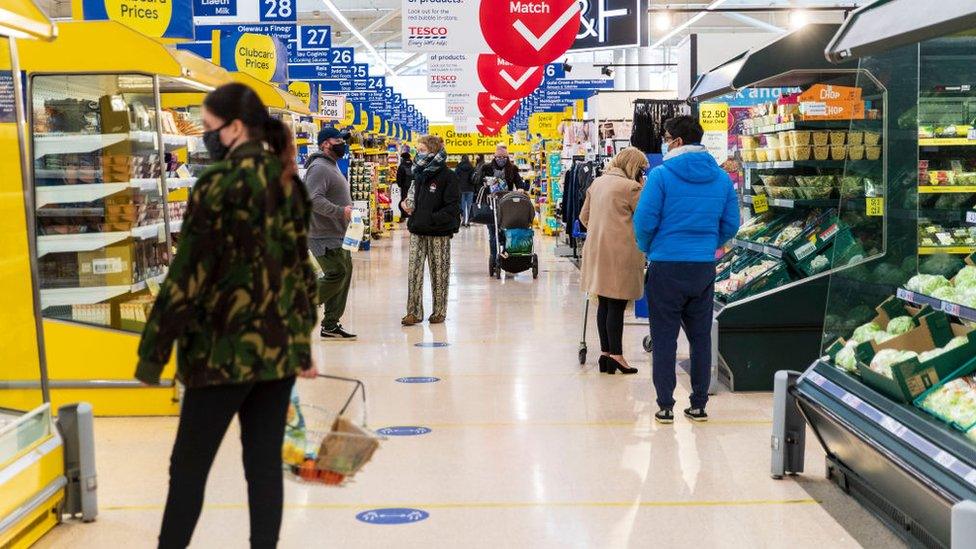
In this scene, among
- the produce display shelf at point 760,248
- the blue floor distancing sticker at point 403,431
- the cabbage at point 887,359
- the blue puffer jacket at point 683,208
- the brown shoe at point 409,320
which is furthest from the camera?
the brown shoe at point 409,320

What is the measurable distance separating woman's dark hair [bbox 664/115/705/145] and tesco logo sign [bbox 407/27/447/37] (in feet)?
17.6

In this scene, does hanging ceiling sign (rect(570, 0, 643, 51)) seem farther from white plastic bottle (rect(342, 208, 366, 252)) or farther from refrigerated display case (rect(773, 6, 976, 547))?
refrigerated display case (rect(773, 6, 976, 547))

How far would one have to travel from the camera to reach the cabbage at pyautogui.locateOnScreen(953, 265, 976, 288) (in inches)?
180

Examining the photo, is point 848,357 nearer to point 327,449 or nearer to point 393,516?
point 393,516

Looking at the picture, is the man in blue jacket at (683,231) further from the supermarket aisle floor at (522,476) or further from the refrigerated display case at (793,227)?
the refrigerated display case at (793,227)

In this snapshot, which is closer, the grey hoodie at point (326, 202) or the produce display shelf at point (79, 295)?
the produce display shelf at point (79, 295)

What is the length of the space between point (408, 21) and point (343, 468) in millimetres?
8293

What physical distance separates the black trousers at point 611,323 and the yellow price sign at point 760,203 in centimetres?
115

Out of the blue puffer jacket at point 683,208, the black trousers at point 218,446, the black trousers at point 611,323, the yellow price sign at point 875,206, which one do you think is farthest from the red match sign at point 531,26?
the black trousers at point 218,446

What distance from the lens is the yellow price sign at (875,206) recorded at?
17.9ft

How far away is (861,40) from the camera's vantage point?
446cm

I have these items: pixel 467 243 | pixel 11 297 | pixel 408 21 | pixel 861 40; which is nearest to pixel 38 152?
pixel 11 297

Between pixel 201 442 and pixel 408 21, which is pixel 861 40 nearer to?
pixel 201 442

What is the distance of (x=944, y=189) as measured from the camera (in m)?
5.18
